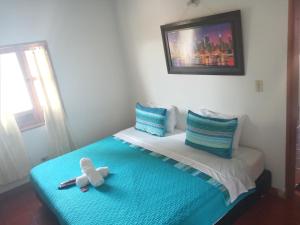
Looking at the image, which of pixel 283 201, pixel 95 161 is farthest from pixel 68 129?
pixel 283 201

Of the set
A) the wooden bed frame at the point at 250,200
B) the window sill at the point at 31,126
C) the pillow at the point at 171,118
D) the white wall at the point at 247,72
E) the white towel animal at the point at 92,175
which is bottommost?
the wooden bed frame at the point at 250,200

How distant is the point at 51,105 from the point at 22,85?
0.42 meters

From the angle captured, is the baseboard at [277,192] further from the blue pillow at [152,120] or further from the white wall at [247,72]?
the blue pillow at [152,120]

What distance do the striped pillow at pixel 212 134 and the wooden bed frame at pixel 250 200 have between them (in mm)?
391

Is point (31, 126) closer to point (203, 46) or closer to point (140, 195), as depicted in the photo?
point (140, 195)

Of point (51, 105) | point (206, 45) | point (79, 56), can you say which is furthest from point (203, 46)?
point (51, 105)

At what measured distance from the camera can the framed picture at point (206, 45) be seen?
7.51 ft

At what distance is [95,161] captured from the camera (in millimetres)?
2727

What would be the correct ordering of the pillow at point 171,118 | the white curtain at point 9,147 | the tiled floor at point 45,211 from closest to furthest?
the tiled floor at point 45,211
the white curtain at point 9,147
the pillow at point 171,118

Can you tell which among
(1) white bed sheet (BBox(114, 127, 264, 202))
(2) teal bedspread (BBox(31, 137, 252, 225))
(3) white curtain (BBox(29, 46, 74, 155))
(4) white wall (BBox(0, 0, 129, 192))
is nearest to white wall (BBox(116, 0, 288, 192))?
(1) white bed sheet (BBox(114, 127, 264, 202))

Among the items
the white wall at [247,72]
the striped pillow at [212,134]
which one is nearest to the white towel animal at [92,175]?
the striped pillow at [212,134]

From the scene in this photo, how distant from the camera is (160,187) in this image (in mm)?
2072

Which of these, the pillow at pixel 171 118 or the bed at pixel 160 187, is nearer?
the bed at pixel 160 187

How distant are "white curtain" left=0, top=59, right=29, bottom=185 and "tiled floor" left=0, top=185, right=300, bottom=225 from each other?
0.23 meters
